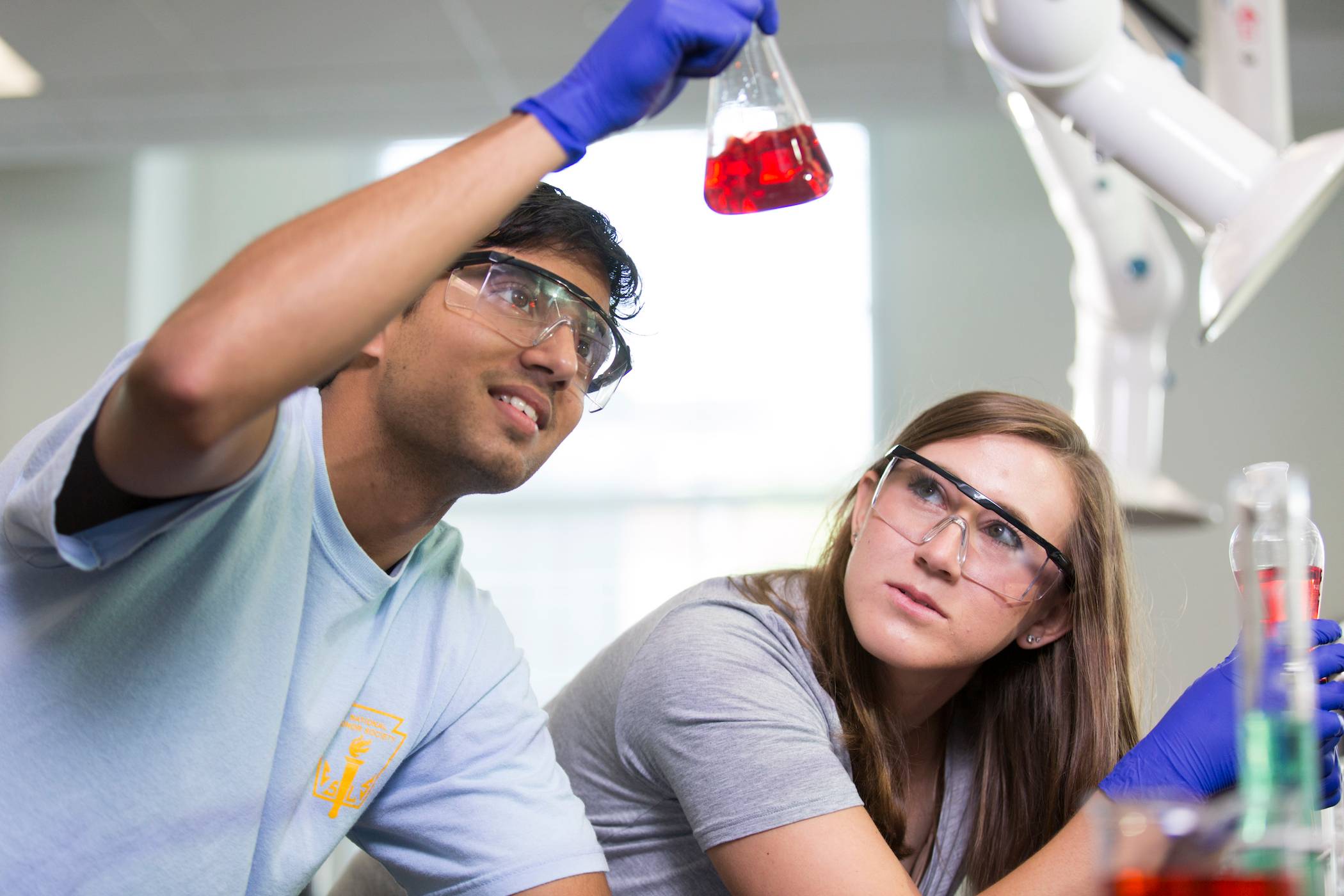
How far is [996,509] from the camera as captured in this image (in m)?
1.33

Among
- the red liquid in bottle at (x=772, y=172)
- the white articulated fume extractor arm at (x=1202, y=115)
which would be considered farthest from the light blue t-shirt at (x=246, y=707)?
the white articulated fume extractor arm at (x=1202, y=115)

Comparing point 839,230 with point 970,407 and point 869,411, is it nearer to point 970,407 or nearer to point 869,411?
point 869,411

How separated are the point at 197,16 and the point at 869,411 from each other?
104 inches

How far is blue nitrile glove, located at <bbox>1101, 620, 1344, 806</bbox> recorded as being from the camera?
1156 millimetres

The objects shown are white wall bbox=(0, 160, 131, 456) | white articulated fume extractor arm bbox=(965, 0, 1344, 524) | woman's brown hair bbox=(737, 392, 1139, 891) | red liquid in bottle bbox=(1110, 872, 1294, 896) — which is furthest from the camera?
white wall bbox=(0, 160, 131, 456)

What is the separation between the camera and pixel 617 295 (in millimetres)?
1416

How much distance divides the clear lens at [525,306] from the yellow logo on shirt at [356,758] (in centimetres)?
43

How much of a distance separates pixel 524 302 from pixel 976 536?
607 millimetres

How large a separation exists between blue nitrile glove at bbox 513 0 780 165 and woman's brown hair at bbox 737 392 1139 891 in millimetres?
658

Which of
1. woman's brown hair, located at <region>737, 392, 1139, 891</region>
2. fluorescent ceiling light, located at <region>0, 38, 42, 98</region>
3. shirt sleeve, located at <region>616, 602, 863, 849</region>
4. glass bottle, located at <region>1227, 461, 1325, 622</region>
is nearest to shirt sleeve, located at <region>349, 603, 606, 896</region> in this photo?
shirt sleeve, located at <region>616, 602, 863, 849</region>

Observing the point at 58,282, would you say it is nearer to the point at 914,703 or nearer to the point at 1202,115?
the point at 914,703

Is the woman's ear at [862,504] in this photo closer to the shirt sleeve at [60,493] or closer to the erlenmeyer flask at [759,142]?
the erlenmeyer flask at [759,142]

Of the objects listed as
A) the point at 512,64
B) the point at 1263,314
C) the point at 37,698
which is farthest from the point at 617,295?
the point at 1263,314

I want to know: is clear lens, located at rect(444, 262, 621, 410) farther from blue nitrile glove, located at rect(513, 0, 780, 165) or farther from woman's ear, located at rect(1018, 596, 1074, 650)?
woman's ear, located at rect(1018, 596, 1074, 650)
